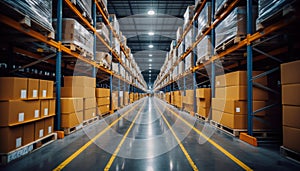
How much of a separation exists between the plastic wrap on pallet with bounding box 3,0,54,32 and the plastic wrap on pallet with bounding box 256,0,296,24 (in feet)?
13.4

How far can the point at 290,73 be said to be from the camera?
3.00m

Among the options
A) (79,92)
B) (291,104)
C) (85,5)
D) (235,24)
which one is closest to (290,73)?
(291,104)

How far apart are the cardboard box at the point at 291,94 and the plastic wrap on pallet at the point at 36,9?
4.53m

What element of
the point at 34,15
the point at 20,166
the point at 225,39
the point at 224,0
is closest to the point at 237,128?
the point at 225,39

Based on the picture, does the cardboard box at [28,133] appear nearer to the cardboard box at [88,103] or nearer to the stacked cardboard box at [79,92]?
the stacked cardboard box at [79,92]

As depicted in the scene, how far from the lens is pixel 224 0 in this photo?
4.75m

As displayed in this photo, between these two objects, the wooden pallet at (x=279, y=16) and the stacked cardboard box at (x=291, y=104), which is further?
the stacked cardboard box at (x=291, y=104)

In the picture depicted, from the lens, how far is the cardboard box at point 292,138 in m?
2.78

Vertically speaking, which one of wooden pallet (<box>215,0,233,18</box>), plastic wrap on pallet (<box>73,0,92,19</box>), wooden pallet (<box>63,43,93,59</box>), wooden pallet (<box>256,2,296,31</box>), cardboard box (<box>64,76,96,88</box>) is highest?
plastic wrap on pallet (<box>73,0,92,19</box>)

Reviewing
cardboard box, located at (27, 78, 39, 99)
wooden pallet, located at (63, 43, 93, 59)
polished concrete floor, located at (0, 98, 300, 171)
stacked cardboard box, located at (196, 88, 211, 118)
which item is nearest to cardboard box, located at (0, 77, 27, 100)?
cardboard box, located at (27, 78, 39, 99)

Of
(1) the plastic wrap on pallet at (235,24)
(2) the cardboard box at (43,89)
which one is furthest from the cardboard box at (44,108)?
(1) the plastic wrap on pallet at (235,24)

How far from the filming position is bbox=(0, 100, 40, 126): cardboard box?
2707 millimetres

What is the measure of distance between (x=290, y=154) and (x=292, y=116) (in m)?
0.66

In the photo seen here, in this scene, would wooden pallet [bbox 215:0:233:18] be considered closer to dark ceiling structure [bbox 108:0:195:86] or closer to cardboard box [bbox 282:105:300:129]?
cardboard box [bbox 282:105:300:129]
